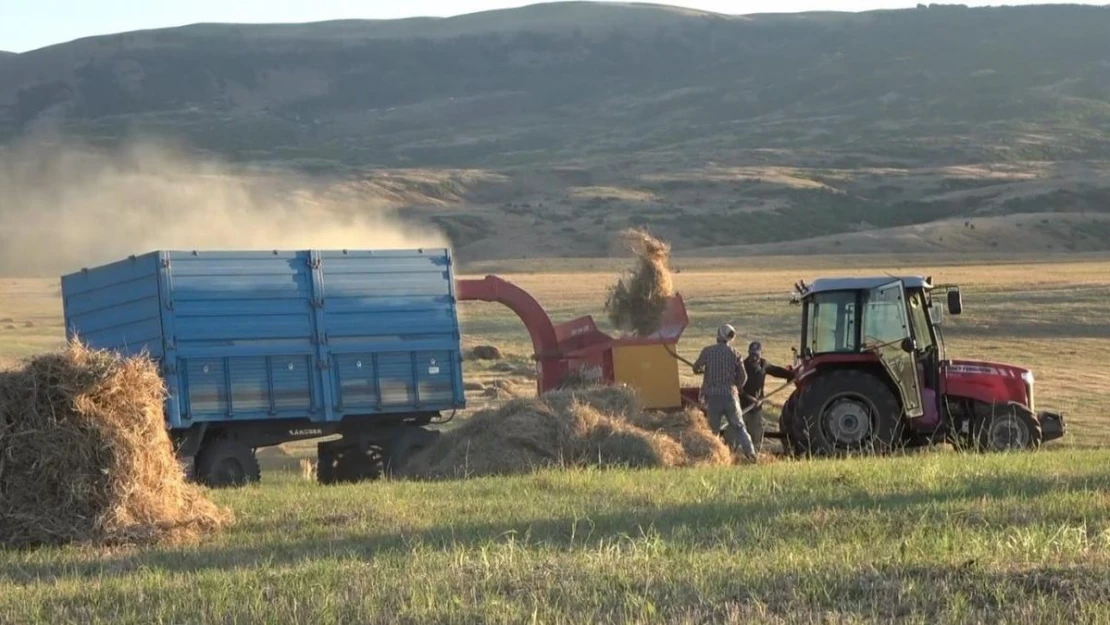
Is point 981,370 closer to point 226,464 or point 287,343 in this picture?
point 287,343

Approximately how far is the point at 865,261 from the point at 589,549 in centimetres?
6093

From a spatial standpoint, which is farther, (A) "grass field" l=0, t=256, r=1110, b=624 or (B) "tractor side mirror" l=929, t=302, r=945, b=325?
(B) "tractor side mirror" l=929, t=302, r=945, b=325

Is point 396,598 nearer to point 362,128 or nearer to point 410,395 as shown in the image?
point 410,395

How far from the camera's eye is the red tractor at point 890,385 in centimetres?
1767

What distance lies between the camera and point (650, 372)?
1933 centimetres

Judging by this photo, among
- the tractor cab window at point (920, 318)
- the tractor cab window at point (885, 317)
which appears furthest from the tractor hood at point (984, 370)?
the tractor cab window at point (885, 317)

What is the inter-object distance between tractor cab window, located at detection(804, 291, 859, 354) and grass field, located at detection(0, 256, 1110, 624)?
246 cm

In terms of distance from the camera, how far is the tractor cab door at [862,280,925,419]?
17688 mm

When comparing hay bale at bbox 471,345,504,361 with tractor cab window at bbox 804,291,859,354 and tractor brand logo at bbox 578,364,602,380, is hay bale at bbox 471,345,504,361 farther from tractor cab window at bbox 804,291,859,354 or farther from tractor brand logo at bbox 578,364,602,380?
tractor cab window at bbox 804,291,859,354

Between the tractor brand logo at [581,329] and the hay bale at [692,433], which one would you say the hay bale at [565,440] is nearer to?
the hay bale at [692,433]

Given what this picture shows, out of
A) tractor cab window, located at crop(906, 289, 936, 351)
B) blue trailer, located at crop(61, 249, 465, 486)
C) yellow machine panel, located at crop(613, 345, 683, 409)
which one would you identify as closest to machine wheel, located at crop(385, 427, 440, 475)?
blue trailer, located at crop(61, 249, 465, 486)

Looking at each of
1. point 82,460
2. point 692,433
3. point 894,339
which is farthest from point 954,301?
point 82,460

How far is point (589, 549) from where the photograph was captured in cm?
977

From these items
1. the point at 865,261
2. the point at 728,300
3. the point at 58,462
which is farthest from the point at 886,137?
the point at 58,462
